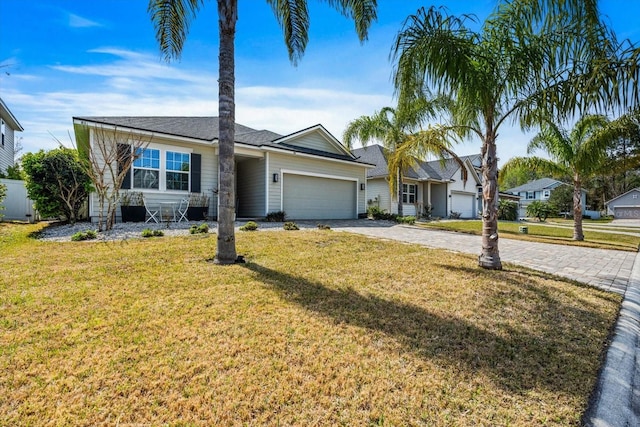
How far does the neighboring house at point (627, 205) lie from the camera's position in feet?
126

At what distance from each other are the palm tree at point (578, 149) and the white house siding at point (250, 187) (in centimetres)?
1031

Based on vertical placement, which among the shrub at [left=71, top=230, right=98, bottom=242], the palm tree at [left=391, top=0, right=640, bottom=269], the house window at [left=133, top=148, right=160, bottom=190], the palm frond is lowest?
the shrub at [left=71, top=230, right=98, bottom=242]

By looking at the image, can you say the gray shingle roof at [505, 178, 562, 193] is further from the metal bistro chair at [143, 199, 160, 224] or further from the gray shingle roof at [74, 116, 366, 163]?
the metal bistro chair at [143, 199, 160, 224]

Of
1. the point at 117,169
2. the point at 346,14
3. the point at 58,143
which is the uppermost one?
the point at 346,14

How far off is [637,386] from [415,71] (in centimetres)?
502

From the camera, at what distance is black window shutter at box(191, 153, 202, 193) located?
1202 cm

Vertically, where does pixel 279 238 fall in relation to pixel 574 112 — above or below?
below

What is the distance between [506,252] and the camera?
7781mm

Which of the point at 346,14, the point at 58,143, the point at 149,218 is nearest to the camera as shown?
the point at 346,14

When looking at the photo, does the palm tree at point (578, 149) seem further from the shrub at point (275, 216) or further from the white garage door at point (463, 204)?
the white garage door at point (463, 204)

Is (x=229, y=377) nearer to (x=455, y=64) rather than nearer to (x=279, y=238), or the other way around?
(x=455, y=64)

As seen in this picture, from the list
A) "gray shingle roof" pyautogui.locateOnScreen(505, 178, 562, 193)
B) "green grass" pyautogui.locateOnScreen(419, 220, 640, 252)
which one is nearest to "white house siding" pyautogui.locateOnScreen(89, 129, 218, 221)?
"green grass" pyautogui.locateOnScreen(419, 220, 640, 252)

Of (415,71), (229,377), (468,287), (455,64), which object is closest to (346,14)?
(415,71)

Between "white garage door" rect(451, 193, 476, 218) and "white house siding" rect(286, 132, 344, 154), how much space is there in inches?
539
